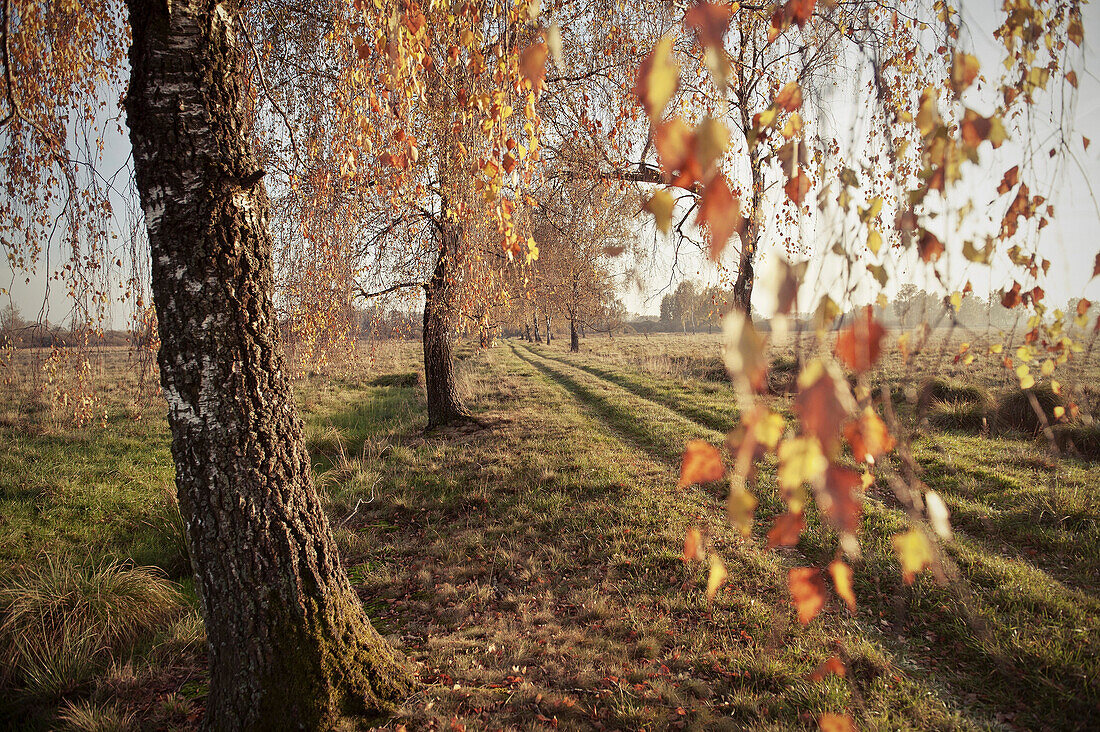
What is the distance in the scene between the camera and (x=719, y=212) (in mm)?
872

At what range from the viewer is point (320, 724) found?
84.2 inches

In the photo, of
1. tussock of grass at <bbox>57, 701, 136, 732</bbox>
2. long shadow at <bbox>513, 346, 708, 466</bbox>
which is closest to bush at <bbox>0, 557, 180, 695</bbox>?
tussock of grass at <bbox>57, 701, 136, 732</bbox>

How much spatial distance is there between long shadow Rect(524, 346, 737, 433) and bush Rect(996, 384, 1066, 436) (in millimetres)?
3576

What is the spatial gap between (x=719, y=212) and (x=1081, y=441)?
7.60 m

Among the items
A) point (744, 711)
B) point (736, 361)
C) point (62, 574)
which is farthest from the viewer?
point (62, 574)

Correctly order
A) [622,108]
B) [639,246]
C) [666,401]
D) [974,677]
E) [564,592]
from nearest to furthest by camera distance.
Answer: [974,677]
[564,592]
[622,108]
[639,246]
[666,401]

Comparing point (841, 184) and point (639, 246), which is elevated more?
point (639, 246)

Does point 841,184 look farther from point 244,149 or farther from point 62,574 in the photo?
point 62,574

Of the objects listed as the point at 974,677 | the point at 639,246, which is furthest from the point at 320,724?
the point at 639,246

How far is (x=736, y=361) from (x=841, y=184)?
0.79 m

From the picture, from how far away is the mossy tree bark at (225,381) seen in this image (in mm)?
1986

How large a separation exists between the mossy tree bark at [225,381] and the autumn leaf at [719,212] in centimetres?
206

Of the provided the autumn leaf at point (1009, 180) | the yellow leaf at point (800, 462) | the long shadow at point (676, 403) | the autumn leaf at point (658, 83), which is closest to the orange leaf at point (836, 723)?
the yellow leaf at point (800, 462)

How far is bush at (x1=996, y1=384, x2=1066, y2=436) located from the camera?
644 cm
